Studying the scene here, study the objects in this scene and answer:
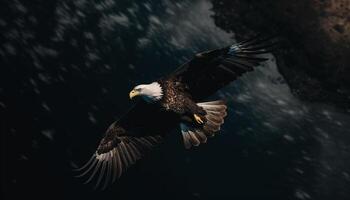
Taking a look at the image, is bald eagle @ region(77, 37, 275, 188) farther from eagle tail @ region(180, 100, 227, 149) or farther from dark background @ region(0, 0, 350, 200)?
dark background @ region(0, 0, 350, 200)

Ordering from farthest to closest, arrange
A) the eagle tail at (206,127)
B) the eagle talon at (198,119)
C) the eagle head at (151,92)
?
the eagle tail at (206,127)
the eagle talon at (198,119)
the eagle head at (151,92)

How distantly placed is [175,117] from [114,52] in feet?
19.8

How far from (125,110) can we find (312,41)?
21.6 ft

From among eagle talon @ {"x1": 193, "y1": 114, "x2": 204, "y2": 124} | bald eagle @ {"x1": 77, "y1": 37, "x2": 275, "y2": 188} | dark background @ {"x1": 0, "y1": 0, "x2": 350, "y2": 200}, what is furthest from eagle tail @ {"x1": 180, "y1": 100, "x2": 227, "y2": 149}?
dark background @ {"x1": 0, "y1": 0, "x2": 350, "y2": 200}

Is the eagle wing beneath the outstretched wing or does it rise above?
beneath

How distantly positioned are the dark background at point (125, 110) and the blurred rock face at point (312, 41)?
43 centimetres

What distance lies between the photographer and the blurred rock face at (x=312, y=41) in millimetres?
14367

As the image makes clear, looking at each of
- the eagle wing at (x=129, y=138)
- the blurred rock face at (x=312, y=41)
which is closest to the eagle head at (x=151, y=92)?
the eagle wing at (x=129, y=138)

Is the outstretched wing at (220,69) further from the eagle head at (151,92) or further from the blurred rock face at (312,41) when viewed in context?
the blurred rock face at (312,41)

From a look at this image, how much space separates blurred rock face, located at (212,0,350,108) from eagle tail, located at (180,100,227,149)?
7.93 metres

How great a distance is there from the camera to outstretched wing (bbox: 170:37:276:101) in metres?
7.13

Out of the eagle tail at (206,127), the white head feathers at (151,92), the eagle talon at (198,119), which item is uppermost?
the white head feathers at (151,92)

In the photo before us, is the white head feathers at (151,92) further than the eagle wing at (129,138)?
No

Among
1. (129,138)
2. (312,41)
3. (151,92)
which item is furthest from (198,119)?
(312,41)
